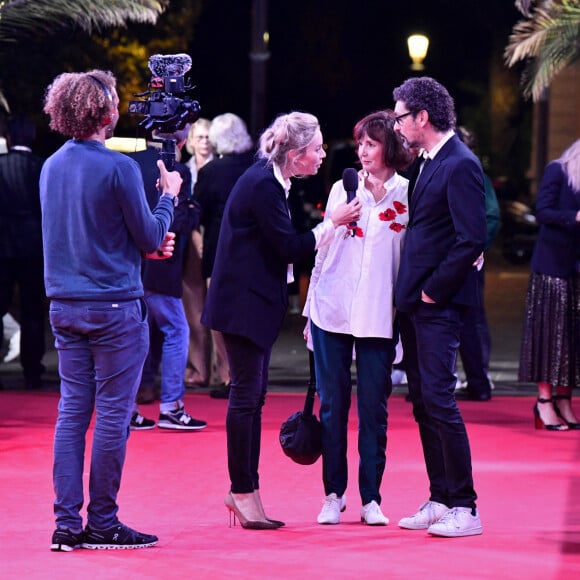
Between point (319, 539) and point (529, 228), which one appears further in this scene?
point (529, 228)

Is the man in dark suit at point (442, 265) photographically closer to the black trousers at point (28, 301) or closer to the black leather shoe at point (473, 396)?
the black leather shoe at point (473, 396)

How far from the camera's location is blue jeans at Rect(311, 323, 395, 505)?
280 inches

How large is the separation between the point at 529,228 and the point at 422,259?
22.4 metres

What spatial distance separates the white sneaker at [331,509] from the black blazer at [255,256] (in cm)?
82

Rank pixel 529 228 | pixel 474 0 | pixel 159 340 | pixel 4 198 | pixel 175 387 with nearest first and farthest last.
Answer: pixel 175 387 < pixel 159 340 < pixel 4 198 < pixel 529 228 < pixel 474 0

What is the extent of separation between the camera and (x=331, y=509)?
710 centimetres

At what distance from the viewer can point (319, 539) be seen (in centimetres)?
673

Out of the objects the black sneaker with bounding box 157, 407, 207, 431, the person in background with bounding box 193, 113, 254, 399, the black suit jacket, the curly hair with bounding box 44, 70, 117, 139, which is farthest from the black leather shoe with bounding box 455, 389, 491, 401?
the curly hair with bounding box 44, 70, 117, 139

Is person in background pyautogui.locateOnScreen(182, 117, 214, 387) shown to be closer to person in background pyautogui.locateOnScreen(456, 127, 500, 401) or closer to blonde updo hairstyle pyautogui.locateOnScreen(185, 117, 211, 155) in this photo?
blonde updo hairstyle pyautogui.locateOnScreen(185, 117, 211, 155)

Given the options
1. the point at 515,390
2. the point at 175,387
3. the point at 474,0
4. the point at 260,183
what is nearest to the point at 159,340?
the point at 175,387

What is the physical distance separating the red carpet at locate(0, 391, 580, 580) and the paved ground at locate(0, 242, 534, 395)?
1897mm

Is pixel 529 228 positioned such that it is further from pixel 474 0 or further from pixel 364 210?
pixel 364 210

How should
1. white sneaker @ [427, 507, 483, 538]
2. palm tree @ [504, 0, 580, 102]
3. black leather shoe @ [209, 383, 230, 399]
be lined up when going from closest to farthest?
white sneaker @ [427, 507, 483, 538], black leather shoe @ [209, 383, 230, 399], palm tree @ [504, 0, 580, 102]

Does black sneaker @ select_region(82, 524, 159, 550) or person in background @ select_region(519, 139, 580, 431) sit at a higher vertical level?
person in background @ select_region(519, 139, 580, 431)
